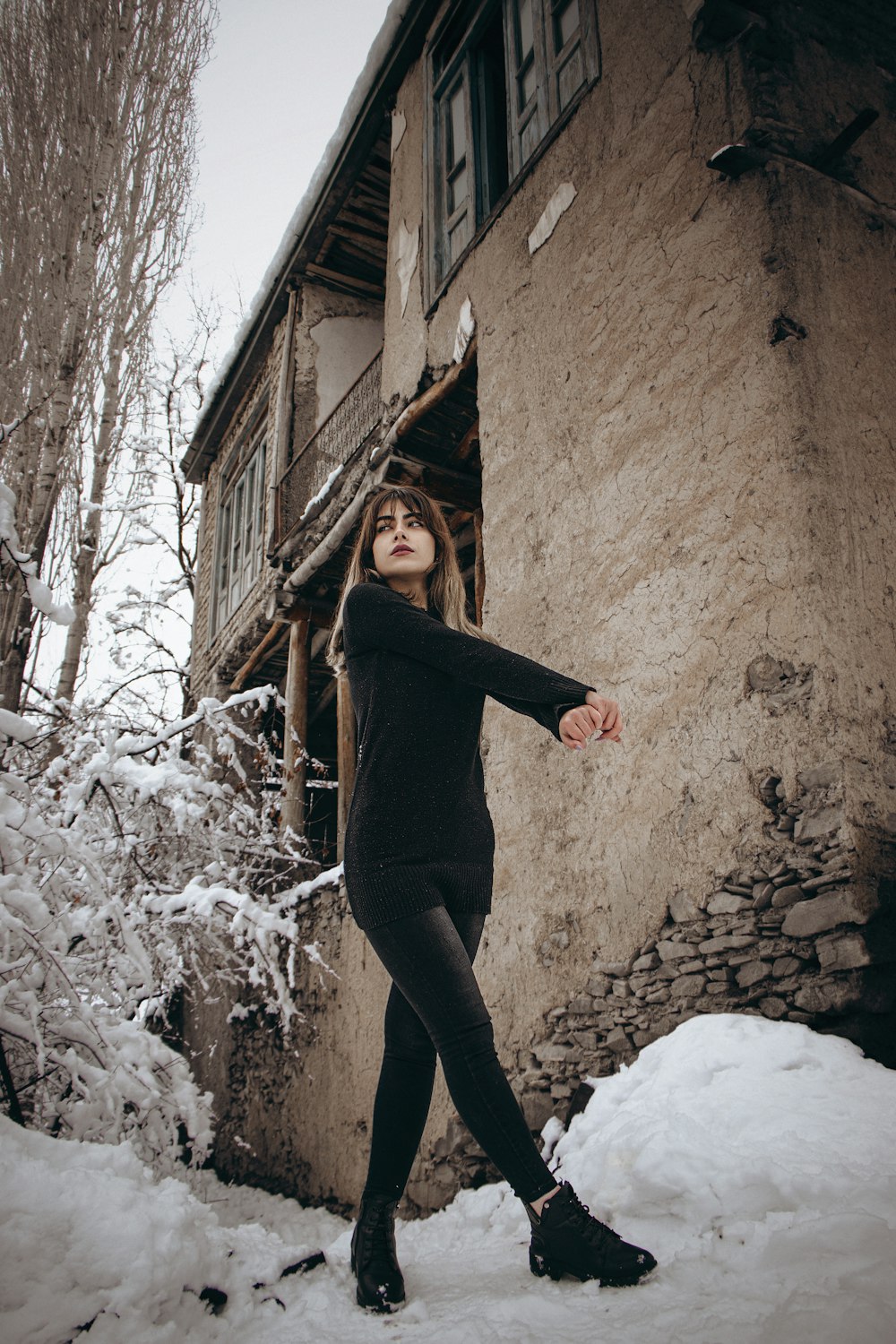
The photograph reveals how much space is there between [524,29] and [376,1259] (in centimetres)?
590

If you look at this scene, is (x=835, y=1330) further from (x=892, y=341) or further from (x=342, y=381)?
(x=342, y=381)

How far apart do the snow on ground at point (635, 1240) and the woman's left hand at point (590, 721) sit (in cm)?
85

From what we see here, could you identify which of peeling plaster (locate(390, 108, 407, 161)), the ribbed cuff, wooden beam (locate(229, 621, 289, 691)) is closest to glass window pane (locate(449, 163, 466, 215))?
peeling plaster (locate(390, 108, 407, 161))

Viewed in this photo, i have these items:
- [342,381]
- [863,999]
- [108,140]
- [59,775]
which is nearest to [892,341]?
[863,999]

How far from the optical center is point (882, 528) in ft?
8.69

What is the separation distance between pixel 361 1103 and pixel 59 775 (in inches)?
92.8

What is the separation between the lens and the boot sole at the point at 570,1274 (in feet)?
4.70

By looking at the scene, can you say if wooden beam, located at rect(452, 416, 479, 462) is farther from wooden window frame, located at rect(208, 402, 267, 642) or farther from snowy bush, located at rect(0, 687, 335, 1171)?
wooden window frame, located at rect(208, 402, 267, 642)

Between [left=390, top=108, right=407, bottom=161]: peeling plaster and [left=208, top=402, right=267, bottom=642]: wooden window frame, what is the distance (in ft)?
11.2

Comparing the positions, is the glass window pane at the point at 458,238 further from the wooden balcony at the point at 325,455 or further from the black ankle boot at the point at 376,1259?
the black ankle boot at the point at 376,1259

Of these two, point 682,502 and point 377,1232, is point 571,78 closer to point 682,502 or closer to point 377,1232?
point 682,502

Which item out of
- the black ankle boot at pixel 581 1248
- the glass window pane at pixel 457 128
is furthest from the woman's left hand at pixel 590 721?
the glass window pane at pixel 457 128

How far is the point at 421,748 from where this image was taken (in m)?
1.81

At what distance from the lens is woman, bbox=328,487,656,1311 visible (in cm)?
155
